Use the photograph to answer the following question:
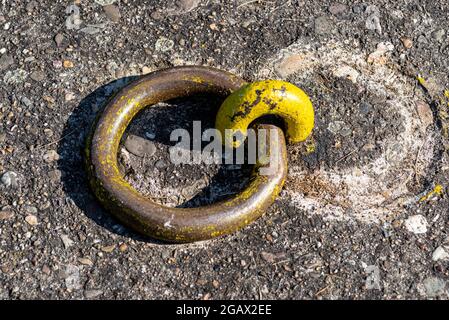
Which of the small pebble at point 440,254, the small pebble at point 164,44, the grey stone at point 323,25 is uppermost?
the grey stone at point 323,25

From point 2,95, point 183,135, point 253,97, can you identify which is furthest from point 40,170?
point 253,97

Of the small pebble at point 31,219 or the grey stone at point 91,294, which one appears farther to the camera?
the small pebble at point 31,219

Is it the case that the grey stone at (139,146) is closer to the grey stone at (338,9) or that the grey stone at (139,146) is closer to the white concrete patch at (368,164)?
the white concrete patch at (368,164)

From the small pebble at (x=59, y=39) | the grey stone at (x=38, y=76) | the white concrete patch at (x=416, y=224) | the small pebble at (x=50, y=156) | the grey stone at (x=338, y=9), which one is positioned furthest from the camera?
the grey stone at (x=338, y=9)

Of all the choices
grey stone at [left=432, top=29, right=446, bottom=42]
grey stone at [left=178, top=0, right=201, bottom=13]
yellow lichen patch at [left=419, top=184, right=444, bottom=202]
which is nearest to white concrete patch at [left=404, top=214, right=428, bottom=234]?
yellow lichen patch at [left=419, top=184, right=444, bottom=202]

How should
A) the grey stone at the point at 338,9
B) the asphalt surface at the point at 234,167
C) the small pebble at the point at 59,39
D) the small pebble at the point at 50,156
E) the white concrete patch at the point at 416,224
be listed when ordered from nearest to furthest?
the asphalt surface at the point at 234,167 < the white concrete patch at the point at 416,224 < the small pebble at the point at 50,156 < the small pebble at the point at 59,39 < the grey stone at the point at 338,9

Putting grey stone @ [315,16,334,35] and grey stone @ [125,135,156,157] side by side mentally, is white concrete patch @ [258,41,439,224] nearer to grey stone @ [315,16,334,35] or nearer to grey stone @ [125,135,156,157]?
grey stone @ [315,16,334,35]

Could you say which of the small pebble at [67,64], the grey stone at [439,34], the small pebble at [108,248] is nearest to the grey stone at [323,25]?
the grey stone at [439,34]

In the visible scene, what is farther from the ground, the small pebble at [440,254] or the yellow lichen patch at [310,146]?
the yellow lichen patch at [310,146]
